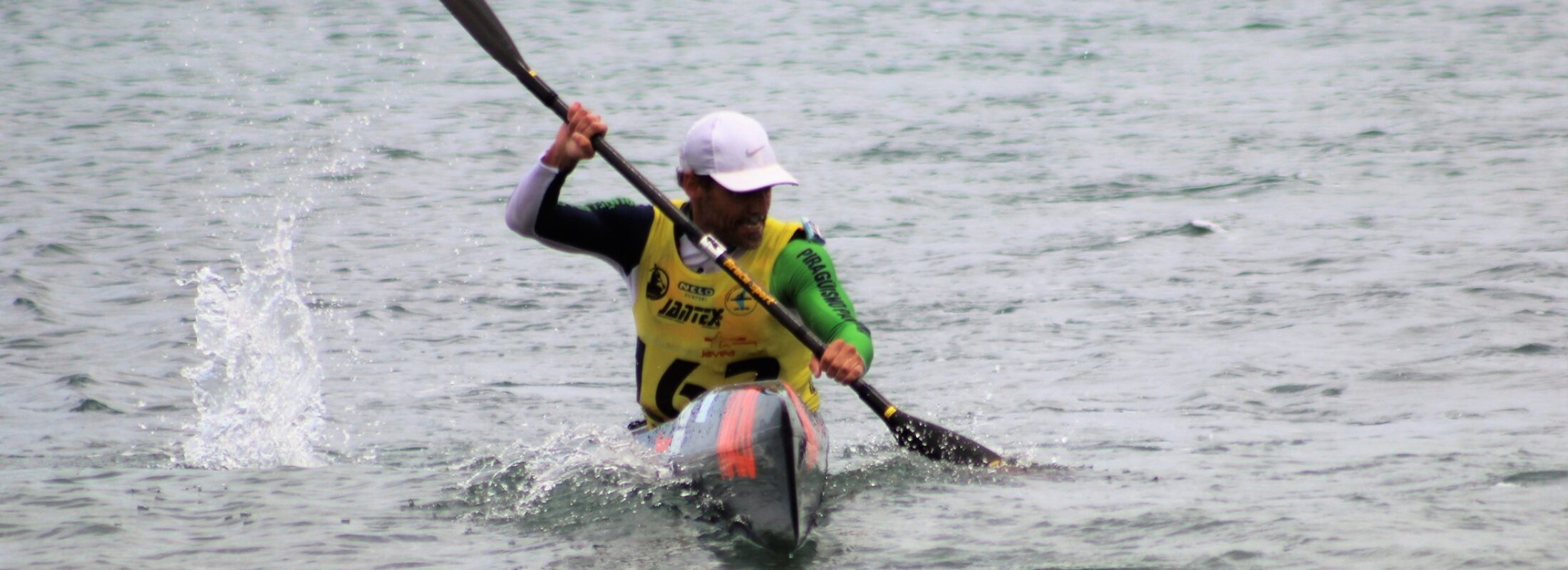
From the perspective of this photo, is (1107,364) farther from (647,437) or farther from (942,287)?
(647,437)

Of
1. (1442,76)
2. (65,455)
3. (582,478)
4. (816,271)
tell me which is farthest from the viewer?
(1442,76)

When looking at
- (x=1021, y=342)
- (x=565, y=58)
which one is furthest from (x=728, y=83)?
(x=1021, y=342)

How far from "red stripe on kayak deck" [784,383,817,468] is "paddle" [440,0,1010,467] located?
7.4 inches

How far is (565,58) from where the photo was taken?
22.1 meters

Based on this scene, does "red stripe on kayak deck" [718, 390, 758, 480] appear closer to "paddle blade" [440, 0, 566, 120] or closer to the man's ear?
the man's ear

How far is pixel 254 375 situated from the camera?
8.52 meters

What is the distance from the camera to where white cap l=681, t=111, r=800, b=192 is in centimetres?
529

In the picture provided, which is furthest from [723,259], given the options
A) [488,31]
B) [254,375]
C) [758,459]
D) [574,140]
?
[254,375]

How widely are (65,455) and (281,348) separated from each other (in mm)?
1814

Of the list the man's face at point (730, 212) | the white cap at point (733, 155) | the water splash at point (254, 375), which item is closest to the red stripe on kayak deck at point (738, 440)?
the man's face at point (730, 212)

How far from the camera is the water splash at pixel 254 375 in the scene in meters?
7.26

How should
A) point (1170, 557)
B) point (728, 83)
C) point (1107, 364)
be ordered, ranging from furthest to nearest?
point (728, 83)
point (1107, 364)
point (1170, 557)

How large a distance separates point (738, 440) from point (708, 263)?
2.23ft

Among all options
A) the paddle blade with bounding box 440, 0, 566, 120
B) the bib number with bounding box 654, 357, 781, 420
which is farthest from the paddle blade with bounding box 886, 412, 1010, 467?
the paddle blade with bounding box 440, 0, 566, 120
